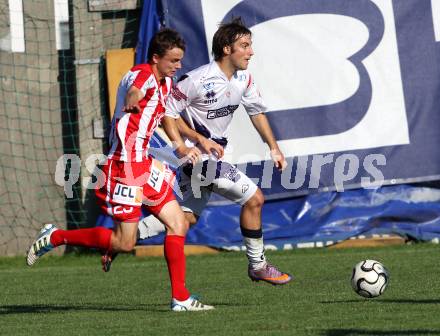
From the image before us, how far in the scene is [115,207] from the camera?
6984 millimetres

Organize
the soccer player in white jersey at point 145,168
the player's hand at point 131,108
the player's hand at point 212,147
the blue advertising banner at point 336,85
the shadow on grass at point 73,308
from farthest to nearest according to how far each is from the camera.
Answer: the blue advertising banner at point 336,85 → the player's hand at point 212,147 → the shadow on grass at point 73,308 → the soccer player in white jersey at point 145,168 → the player's hand at point 131,108

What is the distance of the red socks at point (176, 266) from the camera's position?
682cm

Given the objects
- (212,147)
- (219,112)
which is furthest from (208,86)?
(212,147)

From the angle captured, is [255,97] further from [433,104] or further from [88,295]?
[433,104]

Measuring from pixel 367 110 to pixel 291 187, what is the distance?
1249 mm

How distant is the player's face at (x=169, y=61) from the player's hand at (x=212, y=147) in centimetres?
72

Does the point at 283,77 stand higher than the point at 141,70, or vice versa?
the point at 141,70

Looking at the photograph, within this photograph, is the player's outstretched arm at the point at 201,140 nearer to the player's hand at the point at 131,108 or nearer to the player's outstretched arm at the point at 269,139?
the player's outstretched arm at the point at 269,139

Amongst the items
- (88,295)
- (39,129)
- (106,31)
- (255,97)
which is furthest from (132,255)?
(255,97)

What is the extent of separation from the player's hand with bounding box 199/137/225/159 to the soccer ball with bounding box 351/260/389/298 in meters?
1.30

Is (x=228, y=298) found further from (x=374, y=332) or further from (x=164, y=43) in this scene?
(x=374, y=332)

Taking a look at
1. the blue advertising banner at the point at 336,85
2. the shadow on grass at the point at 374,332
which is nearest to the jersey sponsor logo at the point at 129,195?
the shadow on grass at the point at 374,332

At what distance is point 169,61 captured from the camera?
6.94m

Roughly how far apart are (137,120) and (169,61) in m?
0.45
